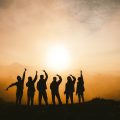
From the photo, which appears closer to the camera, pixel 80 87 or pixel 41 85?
pixel 41 85

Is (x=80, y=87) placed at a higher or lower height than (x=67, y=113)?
higher

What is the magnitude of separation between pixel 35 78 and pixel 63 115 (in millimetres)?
4952

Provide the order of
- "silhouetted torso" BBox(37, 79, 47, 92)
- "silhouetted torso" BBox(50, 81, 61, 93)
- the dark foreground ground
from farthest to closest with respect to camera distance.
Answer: "silhouetted torso" BBox(50, 81, 61, 93)
"silhouetted torso" BBox(37, 79, 47, 92)
the dark foreground ground

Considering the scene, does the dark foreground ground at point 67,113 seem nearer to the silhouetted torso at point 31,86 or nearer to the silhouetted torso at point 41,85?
the silhouetted torso at point 41,85

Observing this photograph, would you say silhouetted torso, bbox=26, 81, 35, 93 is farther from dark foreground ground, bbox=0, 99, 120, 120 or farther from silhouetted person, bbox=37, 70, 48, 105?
dark foreground ground, bbox=0, 99, 120, 120

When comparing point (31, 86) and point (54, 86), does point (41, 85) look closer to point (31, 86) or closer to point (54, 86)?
point (31, 86)

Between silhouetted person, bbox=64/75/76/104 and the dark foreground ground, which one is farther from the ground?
silhouetted person, bbox=64/75/76/104

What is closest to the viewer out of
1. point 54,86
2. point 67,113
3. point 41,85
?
point 67,113

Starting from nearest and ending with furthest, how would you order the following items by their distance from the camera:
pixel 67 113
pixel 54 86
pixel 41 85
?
pixel 67 113 → pixel 41 85 → pixel 54 86

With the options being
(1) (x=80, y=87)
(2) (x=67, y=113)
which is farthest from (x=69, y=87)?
(2) (x=67, y=113)

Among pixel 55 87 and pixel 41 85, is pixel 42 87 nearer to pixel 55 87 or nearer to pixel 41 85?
pixel 41 85

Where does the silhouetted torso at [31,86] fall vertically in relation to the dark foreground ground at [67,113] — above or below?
above

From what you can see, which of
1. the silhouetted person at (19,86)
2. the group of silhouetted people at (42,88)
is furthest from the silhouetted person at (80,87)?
the silhouetted person at (19,86)

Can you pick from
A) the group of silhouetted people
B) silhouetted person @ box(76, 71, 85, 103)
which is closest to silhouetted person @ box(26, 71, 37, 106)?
the group of silhouetted people
